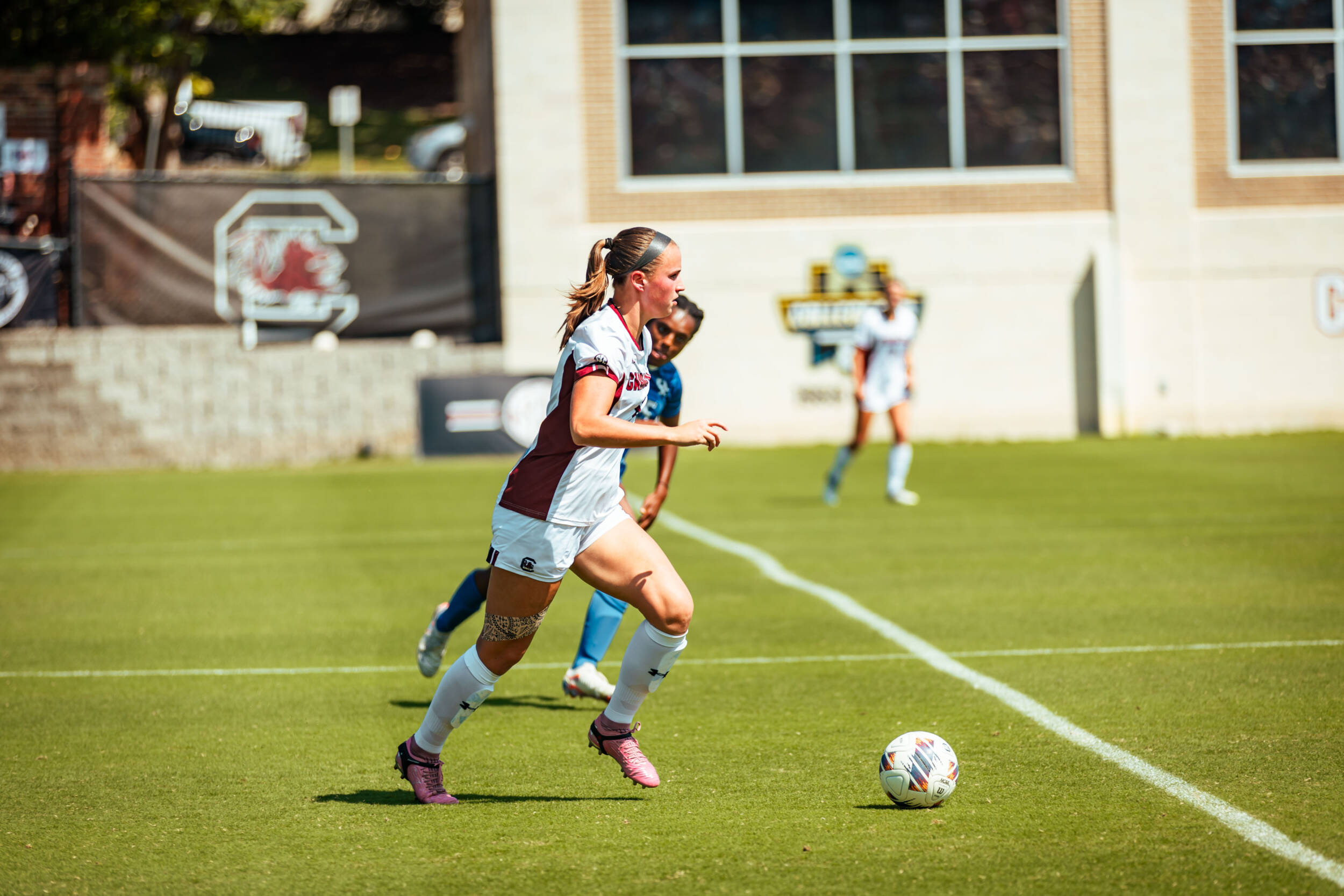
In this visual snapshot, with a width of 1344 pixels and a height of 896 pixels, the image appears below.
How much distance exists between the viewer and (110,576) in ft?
38.4

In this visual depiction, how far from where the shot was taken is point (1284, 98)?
81.8 ft

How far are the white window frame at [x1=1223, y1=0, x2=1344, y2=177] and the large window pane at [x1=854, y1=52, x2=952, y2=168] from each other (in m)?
4.67

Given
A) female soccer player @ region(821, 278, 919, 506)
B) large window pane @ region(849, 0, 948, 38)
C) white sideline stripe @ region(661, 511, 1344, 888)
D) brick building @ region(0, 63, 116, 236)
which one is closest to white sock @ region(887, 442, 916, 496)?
female soccer player @ region(821, 278, 919, 506)

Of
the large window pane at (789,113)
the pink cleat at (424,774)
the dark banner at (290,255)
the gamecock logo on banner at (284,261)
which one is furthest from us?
the large window pane at (789,113)

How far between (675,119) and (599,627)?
18599 mm

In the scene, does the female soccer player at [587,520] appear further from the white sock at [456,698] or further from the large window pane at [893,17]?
the large window pane at [893,17]

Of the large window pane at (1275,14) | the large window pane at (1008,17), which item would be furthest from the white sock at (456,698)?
the large window pane at (1275,14)

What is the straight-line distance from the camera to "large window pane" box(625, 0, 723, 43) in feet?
80.0

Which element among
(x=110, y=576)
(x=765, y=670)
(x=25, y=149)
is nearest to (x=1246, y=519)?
(x=765, y=670)

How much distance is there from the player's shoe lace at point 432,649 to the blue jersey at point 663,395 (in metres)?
1.16

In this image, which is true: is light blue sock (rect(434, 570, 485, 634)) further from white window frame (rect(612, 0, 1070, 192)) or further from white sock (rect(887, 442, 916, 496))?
white window frame (rect(612, 0, 1070, 192))

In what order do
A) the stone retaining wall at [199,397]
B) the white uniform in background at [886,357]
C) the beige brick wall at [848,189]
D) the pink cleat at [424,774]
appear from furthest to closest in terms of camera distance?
the beige brick wall at [848,189], the stone retaining wall at [199,397], the white uniform in background at [886,357], the pink cleat at [424,774]

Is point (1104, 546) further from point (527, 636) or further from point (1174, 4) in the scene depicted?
point (1174, 4)

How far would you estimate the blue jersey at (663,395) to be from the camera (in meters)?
7.07
